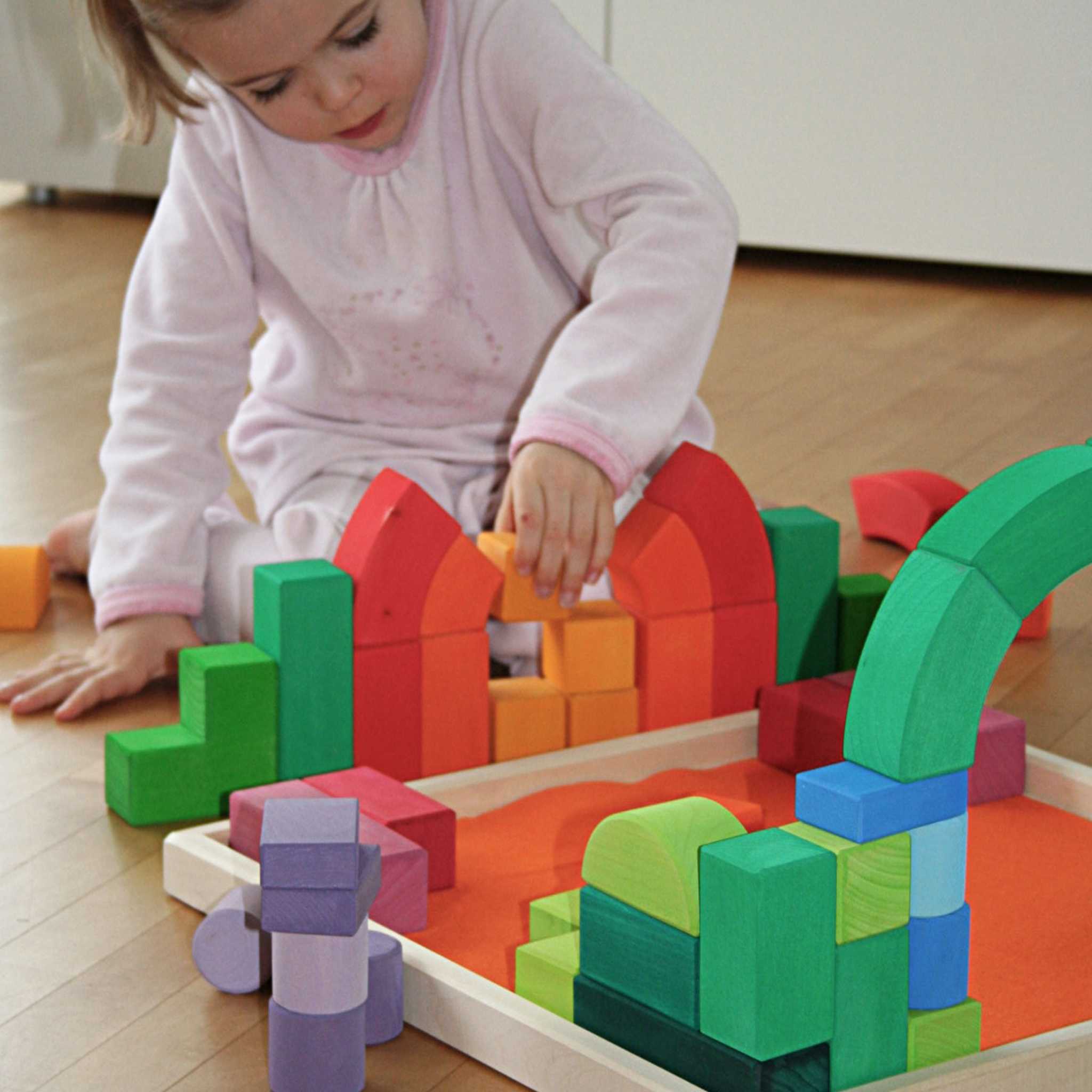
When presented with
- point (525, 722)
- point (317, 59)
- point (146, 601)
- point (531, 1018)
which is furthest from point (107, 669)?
point (531, 1018)

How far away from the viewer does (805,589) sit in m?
0.94

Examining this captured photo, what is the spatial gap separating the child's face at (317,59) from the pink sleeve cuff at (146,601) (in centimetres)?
28

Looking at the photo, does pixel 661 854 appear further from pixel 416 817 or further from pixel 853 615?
pixel 853 615

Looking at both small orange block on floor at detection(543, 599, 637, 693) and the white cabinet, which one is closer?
small orange block on floor at detection(543, 599, 637, 693)

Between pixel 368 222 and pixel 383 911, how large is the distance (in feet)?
1.71

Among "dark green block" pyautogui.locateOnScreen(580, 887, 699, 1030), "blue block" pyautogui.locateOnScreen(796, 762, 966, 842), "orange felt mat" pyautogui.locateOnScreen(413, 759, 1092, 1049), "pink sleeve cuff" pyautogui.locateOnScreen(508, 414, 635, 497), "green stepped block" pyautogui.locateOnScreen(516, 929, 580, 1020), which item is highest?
"pink sleeve cuff" pyautogui.locateOnScreen(508, 414, 635, 497)

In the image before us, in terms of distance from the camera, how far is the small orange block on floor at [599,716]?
0.88m

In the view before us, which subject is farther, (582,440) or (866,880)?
(582,440)

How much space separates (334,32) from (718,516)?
0.33 m

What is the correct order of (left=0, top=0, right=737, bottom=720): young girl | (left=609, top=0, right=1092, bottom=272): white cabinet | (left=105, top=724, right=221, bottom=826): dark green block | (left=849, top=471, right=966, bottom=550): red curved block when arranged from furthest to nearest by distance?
(left=609, top=0, right=1092, bottom=272): white cabinet → (left=849, top=471, right=966, bottom=550): red curved block → (left=0, top=0, right=737, bottom=720): young girl → (left=105, top=724, right=221, bottom=826): dark green block

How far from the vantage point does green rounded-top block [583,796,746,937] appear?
512 millimetres

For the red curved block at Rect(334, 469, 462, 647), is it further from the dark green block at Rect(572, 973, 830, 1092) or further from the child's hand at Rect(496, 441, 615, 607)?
the dark green block at Rect(572, 973, 830, 1092)

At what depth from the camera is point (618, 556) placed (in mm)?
878

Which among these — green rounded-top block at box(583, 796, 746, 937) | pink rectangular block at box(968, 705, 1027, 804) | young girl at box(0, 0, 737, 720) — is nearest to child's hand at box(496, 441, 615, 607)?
young girl at box(0, 0, 737, 720)
